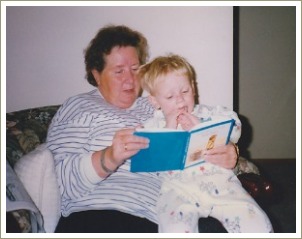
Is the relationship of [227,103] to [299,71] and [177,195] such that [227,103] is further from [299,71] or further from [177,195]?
[177,195]

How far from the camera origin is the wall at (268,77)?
3246 mm

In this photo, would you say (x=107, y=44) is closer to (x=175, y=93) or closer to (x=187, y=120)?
(x=175, y=93)

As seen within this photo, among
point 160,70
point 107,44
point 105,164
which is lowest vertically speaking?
point 105,164

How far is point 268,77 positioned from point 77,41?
7.50 feet

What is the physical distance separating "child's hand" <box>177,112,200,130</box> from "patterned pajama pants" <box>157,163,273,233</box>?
7.8 inches

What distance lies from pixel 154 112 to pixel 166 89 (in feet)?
0.61

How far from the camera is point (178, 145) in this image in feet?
3.91

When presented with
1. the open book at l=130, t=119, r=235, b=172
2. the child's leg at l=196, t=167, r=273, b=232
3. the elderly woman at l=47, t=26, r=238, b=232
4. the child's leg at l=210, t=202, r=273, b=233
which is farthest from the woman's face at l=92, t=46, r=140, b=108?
the child's leg at l=210, t=202, r=273, b=233

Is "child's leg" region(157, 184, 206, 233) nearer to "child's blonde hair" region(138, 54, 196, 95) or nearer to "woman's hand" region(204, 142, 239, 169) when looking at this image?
"woman's hand" region(204, 142, 239, 169)

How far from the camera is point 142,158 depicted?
123 cm

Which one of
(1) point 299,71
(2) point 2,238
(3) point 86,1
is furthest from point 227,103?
(2) point 2,238

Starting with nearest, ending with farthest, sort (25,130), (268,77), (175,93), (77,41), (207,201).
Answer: (207,201) < (175,93) < (25,130) < (77,41) < (268,77)

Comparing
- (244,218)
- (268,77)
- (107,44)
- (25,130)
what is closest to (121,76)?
(107,44)

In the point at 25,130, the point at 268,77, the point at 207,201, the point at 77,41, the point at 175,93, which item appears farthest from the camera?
the point at 268,77
